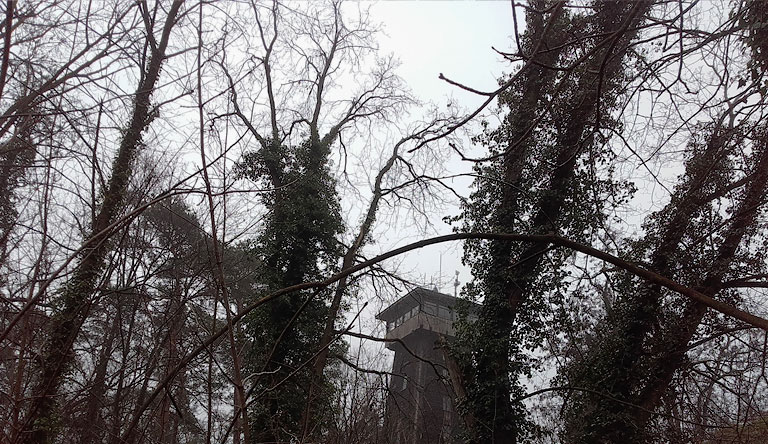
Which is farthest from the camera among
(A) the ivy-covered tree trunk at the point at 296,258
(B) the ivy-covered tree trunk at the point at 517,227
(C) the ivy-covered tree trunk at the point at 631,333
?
(A) the ivy-covered tree trunk at the point at 296,258

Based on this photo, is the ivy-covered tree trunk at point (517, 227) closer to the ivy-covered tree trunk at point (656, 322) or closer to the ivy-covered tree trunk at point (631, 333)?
the ivy-covered tree trunk at point (631, 333)

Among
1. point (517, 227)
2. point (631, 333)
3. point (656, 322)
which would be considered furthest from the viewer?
point (517, 227)

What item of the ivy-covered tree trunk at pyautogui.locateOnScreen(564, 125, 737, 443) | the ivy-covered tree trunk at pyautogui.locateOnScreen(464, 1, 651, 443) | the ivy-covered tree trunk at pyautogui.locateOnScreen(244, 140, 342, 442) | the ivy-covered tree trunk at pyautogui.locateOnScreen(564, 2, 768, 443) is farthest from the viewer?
the ivy-covered tree trunk at pyautogui.locateOnScreen(244, 140, 342, 442)

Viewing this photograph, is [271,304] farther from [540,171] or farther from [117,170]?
[540,171]

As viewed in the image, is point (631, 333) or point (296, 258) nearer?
point (631, 333)

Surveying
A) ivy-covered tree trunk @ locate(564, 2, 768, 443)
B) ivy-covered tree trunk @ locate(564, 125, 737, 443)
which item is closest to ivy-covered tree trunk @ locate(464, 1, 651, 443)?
ivy-covered tree trunk @ locate(564, 125, 737, 443)

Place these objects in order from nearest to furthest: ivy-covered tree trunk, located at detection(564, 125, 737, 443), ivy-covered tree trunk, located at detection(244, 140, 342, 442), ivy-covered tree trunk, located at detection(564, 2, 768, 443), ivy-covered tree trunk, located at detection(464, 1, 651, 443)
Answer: ivy-covered tree trunk, located at detection(564, 2, 768, 443), ivy-covered tree trunk, located at detection(564, 125, 737, 443), ivy-covered tree trunk, located at detection(464, 1, 651, 443), ivy-covered tree trunk, located at detection(244, 140, 342, 442)

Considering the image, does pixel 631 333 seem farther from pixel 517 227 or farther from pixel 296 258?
pixel 296 258

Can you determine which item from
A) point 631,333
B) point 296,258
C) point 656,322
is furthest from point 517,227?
point 296,258

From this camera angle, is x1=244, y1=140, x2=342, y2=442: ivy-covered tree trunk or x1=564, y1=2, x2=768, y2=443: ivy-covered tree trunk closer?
x1=564, y1=2, x2=768, y2=443: ivy-covered tree trunk

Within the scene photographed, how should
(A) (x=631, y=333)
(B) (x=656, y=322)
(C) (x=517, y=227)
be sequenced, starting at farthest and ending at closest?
1. (C) (x=517, y=227)
2. (A) (x=631, y=333)
3. (B) (x=656, y=322)

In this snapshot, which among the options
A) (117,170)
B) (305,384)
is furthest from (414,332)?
(117,170)

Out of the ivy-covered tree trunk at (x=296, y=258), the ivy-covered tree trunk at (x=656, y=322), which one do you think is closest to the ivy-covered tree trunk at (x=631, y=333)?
the ivy-covered tree trunk at (x=656, y=322)

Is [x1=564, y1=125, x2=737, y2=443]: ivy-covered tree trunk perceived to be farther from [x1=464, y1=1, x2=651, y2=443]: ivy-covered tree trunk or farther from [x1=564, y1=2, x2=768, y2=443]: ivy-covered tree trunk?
[x1=464, y1=1, x2=651, y2=443]: ivy-covered tree trunk
